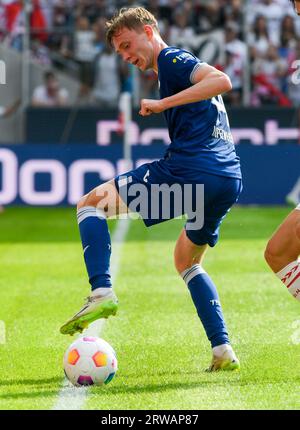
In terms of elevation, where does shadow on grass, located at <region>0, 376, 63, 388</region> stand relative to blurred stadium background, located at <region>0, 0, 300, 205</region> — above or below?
above

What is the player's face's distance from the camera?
6.39 meters

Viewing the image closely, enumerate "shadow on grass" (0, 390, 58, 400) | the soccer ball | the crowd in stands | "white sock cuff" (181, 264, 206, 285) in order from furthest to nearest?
the crowd in stands
"white sock cuff" (181, 264, 206, 285)
the soccer ball
"shadow on grass" (0, 390, 58, 400)

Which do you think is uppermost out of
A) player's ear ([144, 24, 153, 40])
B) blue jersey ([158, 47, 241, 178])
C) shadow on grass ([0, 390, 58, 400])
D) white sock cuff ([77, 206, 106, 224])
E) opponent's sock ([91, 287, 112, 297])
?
player's ear ([144, 24, 153, 40])

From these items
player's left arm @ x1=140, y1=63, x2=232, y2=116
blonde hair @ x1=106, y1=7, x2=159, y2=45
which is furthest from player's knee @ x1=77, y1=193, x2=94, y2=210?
blonde hair @ x1=106, y1=7, x2=159, y2=45

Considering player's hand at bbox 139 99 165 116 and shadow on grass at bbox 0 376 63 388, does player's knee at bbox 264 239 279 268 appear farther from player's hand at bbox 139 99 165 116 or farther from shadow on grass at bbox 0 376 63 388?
shadow on grass at bbox 0 376 63 388

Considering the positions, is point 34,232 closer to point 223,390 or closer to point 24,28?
point 24,28

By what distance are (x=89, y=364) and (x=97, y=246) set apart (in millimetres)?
732

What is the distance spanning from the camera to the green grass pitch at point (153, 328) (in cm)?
570

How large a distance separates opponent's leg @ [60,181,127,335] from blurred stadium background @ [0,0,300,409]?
558 mm

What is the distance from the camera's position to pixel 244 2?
22453 millimetres

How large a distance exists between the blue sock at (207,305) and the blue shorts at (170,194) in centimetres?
45

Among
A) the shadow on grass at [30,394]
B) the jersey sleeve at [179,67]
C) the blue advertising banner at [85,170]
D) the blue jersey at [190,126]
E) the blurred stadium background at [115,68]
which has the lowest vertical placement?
the blue advertising banner at [85,170]

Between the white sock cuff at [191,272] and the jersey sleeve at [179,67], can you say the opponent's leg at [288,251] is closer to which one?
the white sock cuff at [191,272]

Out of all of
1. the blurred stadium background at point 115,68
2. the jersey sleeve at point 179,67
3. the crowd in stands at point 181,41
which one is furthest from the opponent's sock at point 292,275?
the crowd in stands at point 181,41
